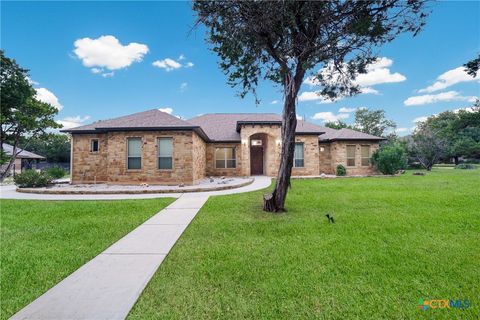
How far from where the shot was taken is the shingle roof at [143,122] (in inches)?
493

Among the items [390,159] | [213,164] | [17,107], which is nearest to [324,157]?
[390,159]

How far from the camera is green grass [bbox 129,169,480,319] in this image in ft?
7.41

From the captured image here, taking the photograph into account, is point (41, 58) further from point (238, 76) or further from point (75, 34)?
point (238, 76)

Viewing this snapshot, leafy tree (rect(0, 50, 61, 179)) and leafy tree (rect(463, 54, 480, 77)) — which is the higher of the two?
leafy tree (rect(0, 50, 61, 179))

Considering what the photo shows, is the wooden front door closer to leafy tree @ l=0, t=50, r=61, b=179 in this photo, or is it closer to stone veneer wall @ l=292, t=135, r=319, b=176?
stone veneer wall @ l=292, t=135, r=319, b=176

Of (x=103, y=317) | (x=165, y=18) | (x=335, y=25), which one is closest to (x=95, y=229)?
(x=103, y=317)

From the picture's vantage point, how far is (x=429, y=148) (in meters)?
26.7

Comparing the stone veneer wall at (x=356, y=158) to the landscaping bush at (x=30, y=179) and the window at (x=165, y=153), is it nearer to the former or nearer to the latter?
the window at (x=165, y=153)

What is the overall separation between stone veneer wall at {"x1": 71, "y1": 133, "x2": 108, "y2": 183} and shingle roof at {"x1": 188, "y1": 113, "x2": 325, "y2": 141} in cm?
830

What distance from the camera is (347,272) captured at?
2.99 m

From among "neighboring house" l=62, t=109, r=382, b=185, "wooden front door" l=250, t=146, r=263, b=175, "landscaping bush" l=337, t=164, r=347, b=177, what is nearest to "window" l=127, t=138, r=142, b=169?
"neighboring house" l=62, t=109, r=382, b=185

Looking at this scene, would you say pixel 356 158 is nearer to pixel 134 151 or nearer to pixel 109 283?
pixel 134 151

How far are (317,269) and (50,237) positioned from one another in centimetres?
544

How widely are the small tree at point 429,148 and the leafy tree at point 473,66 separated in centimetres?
2555
